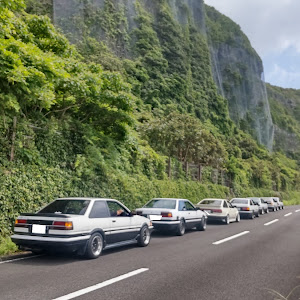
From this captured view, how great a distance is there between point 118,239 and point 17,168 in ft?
12.0

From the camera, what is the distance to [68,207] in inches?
336

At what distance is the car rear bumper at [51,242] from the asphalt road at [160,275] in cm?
34

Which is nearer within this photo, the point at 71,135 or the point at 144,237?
the point at 144,237

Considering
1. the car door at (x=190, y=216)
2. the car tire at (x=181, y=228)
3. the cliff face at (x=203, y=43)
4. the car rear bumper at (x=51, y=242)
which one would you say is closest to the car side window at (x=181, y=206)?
the car door at (x=190, y=216)

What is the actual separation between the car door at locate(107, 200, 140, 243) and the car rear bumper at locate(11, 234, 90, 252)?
1164mm

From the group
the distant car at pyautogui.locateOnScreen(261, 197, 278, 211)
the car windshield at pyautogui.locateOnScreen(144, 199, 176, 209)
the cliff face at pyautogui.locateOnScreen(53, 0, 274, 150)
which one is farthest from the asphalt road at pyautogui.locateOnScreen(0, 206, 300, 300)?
the cliff face at pyautogui.locateOnScreen(53, 0, 274, 150)

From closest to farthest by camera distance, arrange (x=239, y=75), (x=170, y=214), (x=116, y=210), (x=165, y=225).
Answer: (x=116, y=210)
(x=165, y=225)
(x=170, y=214)
(x=239, y=75)

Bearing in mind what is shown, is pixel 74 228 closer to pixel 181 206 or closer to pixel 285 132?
pixel 181 206

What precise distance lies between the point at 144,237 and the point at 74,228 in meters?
3.22

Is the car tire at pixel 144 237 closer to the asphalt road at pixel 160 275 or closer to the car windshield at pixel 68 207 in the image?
the asphalt road at pixel 160 275

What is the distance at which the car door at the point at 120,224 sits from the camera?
8947 mm

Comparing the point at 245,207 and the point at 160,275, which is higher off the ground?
the point at 245,207

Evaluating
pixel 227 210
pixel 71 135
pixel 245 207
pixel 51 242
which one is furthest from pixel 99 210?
pixel 245 207

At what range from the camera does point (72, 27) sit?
43344mm
